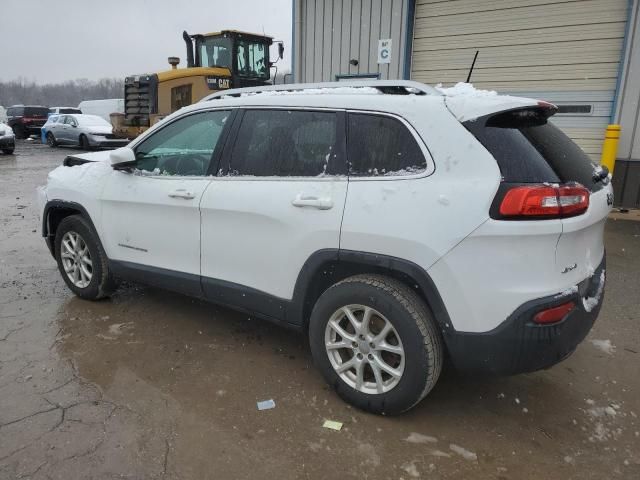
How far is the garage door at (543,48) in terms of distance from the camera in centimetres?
785

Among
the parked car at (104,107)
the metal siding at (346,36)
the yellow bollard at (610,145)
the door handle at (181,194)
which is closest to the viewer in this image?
the door handle at (181,194)

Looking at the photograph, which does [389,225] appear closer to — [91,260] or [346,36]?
[91,260]

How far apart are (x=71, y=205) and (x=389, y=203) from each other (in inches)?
115

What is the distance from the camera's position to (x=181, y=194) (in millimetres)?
3398

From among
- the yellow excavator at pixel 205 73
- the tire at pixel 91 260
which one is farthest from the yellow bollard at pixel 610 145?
the yellow excavator at pixel 205 73

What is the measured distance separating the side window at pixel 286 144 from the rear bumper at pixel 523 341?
1170 mm

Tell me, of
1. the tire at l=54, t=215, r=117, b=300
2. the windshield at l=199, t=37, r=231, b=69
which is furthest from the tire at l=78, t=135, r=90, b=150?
the tire at l=54, t=215, r=117, b=300

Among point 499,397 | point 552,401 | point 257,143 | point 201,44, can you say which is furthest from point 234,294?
point 201,44

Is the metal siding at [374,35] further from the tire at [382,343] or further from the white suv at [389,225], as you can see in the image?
the tire at [382,343]

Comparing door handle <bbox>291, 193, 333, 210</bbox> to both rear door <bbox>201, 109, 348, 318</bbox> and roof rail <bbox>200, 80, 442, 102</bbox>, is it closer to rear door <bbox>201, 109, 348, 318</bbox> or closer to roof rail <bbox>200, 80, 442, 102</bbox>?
rear door <bbox>201, 109, 348, 318</bbox>

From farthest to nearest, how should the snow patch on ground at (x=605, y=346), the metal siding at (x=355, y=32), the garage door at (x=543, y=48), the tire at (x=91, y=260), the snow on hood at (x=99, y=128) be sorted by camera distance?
the snow on hood at (x=99, y=128) < the metal siding at (x=355, y=32) < the garage door at (x=543, y=48) < the tire at (x=91, y=260) < the snow patch on ground at (x=605, y=346)

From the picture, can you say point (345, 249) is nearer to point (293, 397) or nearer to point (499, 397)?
point (293, 397)

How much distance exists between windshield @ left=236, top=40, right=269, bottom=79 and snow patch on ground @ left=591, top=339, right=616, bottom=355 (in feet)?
39.2

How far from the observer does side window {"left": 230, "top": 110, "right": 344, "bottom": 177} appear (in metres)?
2.88
